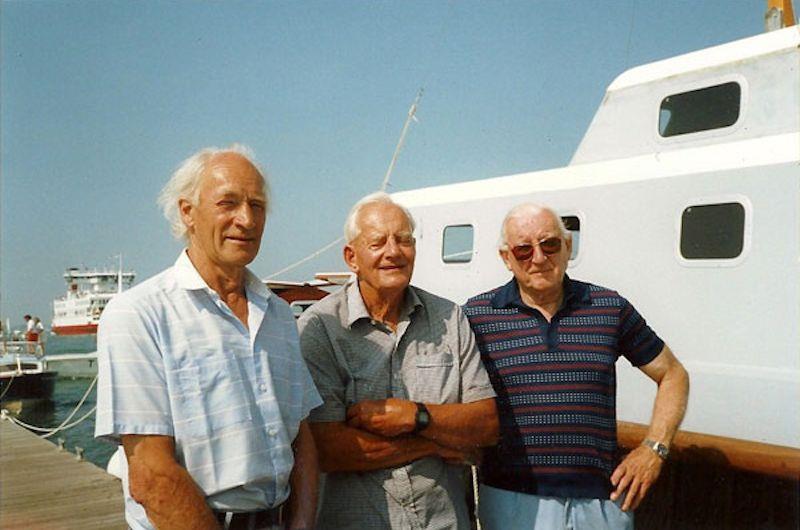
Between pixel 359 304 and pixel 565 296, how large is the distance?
93 centimetres

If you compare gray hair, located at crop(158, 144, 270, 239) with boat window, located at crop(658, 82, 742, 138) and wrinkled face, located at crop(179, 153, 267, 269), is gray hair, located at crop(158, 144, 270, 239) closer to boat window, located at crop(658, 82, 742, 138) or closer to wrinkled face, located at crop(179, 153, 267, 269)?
wrinkled face, located at crop(179, 153, 267, 269)

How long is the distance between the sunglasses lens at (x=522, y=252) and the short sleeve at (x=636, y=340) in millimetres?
476

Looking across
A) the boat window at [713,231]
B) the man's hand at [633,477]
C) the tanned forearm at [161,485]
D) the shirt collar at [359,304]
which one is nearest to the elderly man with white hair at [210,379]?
the tanned forearm at [161,485]

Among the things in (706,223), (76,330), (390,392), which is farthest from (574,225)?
(76,330)

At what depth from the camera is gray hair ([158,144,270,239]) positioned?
216cm

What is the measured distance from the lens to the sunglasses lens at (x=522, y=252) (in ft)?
9.42

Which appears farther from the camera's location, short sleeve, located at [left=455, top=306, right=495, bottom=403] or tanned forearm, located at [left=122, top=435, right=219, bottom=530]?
short sleeve, located at [left=455, top=306, right=495, bottom=403]

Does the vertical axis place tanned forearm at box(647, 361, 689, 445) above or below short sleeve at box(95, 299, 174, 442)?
below

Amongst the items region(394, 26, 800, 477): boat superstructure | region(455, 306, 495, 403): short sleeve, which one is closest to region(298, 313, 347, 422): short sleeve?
region(455, 306, 495, 403): short sleeve

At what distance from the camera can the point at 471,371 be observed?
2.59 meters

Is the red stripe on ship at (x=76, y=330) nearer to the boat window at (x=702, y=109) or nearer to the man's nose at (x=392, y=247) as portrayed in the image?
the boat window at (x=702, y=109)

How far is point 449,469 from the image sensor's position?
2.58 metres

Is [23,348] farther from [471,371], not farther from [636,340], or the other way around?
[636,340]

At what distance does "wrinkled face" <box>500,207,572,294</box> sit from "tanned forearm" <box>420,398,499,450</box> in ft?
1.91
